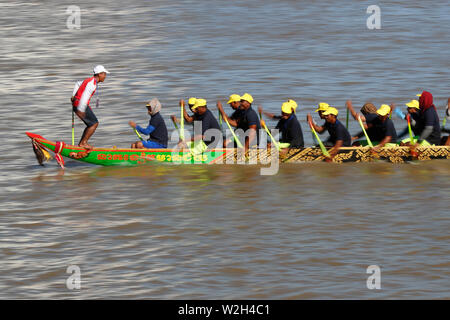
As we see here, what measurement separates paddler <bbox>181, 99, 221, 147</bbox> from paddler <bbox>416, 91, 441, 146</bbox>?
453 cm

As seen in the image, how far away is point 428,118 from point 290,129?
10.1 ft

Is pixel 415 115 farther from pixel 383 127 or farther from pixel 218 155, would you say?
pixel 218 155

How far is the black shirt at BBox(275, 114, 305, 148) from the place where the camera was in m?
20.2

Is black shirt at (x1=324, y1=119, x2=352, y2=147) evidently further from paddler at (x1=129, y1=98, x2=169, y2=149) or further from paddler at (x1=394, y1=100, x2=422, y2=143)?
paddler at (x1=129, y1=98, x2=169, y2=149)

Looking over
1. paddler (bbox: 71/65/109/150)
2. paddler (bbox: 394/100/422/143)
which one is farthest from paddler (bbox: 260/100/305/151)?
paddler (bbox: 71/65/109/150)

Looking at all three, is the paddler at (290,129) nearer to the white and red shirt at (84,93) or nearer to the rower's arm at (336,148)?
the rower's arm at (336,148)

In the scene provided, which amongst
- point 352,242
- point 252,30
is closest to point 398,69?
point 252,30

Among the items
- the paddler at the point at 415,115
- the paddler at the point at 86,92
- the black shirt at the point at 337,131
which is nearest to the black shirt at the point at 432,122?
the paddler at the point at 415,115

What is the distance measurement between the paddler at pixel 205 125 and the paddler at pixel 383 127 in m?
3.54

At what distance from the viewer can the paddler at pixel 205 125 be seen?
20.1 m

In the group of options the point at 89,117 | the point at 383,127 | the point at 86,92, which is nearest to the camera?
the point at 86,92

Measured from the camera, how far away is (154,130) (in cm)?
2016

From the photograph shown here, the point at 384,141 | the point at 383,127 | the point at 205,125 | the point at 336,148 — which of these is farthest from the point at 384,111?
the point at 205,125

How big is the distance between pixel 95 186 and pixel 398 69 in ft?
47.1
